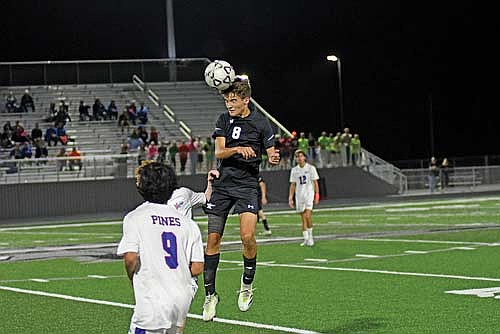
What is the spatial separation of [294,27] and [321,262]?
4954 cm

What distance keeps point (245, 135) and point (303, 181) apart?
1008cm

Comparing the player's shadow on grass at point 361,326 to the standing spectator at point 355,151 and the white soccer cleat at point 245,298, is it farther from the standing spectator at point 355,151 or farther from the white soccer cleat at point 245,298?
the standing spectator at point 355,151

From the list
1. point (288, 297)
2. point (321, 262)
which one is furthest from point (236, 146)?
point (321, 262)

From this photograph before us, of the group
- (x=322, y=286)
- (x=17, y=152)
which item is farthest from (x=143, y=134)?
(x=322, y=286)

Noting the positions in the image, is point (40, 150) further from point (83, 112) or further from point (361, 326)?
point (361, 326)

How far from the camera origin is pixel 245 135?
35.2 ft

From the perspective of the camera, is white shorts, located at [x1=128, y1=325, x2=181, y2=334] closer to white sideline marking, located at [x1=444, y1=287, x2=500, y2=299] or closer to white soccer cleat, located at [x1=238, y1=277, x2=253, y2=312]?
white soccer cleat, located at [x1=238, y1=277, x2=253, y2=312]

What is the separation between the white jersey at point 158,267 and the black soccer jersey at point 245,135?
411 cm

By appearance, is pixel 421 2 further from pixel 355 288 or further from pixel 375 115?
pixel 355 288

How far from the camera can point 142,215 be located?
6590 mm

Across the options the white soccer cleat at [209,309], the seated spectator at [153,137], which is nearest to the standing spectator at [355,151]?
the seated spectator at [153,137]

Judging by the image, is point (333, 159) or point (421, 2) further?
point (421, 2)

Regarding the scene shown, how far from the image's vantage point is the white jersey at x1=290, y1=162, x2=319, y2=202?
67.4 feet

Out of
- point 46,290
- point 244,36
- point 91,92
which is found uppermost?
point 244,36
